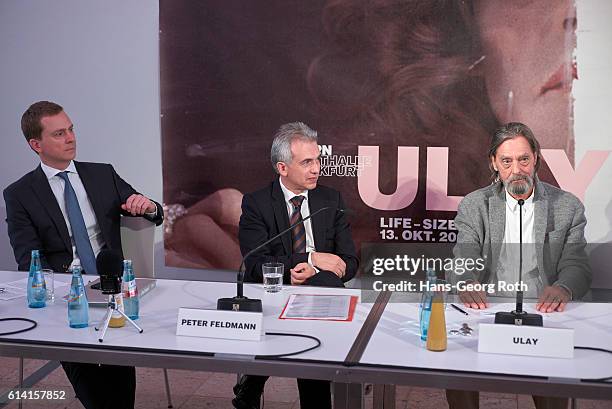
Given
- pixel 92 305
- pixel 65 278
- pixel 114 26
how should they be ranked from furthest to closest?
pixel 114 26 → pixel 65 278 → pixel 92 305

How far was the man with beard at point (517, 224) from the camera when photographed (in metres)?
3.19

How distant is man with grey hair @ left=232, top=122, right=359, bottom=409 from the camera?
3320 mm

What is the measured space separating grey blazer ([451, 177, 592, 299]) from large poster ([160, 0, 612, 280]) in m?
0.86

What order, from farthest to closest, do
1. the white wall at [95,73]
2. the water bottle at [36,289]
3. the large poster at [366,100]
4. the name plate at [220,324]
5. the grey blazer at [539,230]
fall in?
the white wall at [95,73], the large poster at [366,100], the grey blazer at [539,230], the water bottle at [36,289], the name plate at [220,324]

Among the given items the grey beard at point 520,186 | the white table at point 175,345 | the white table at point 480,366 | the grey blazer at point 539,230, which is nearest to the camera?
the white table at point 480,366

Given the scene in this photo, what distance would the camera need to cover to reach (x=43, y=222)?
3.49m

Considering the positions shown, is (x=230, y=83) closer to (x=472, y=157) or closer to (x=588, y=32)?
(x=472, y=157)

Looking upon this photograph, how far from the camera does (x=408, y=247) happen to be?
170 inches

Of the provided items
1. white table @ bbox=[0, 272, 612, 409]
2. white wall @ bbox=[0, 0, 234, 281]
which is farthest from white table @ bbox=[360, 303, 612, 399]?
white wall @ bbox=[0, 0, 234, 281]

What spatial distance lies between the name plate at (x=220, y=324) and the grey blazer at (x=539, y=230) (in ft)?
3.79

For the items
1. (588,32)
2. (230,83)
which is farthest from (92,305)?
(588,32)

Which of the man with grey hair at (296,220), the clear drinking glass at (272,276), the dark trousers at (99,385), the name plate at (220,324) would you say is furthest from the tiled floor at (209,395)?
the name plate at (220,324)

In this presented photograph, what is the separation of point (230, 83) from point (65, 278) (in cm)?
174

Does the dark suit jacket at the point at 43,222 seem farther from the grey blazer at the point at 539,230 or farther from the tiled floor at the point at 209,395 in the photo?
the grey blazer at the point at 539,230
